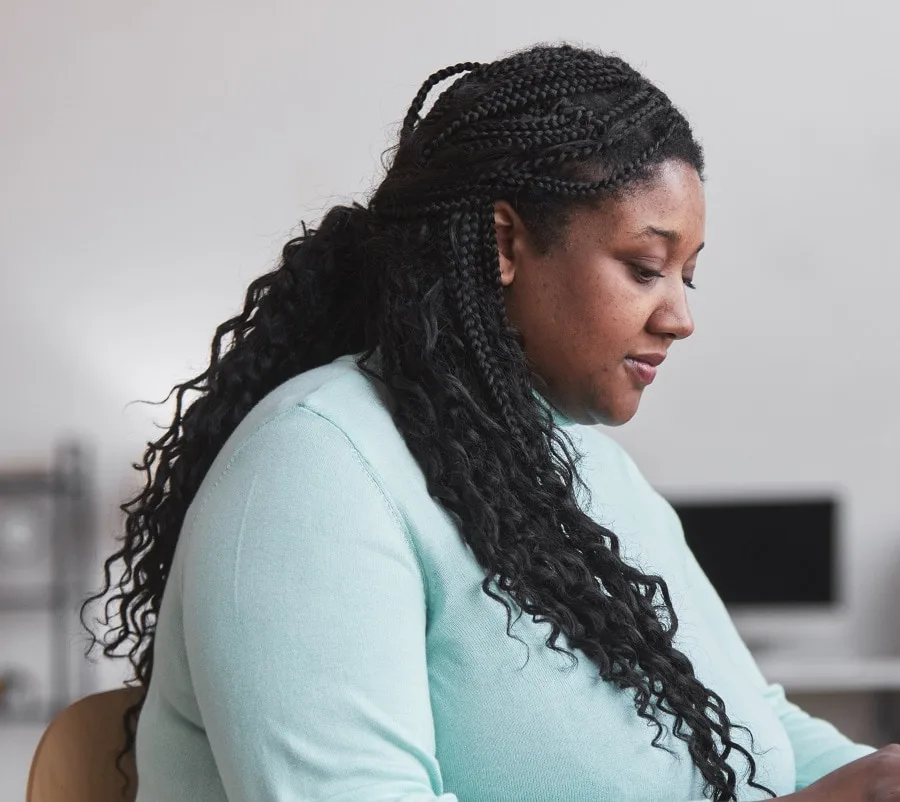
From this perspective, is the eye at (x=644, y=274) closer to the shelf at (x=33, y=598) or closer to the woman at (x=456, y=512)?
the woman at (x=456, y=512)

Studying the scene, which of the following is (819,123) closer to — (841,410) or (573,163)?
(841,410)

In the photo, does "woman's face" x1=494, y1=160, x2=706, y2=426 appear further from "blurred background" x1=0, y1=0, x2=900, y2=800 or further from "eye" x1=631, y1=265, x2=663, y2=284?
"blurred background" x1=0, y1=0, x2=900, y2=800

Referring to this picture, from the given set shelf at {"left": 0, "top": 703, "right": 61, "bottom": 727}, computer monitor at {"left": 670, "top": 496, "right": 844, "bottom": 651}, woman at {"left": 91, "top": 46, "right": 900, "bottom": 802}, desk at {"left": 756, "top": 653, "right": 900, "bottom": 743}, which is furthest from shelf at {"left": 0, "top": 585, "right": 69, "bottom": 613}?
woman at {"left": 91, "top": 46, "right": 900, "bottom": 802}

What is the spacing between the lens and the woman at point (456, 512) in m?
0.76

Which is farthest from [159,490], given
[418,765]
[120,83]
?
[120,83]

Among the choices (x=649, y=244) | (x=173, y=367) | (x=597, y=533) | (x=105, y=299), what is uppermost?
(x=649, y=244)

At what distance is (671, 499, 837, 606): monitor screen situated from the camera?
10.0 ft

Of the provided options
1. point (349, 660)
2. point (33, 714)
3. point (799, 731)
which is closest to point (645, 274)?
point (349, 660)

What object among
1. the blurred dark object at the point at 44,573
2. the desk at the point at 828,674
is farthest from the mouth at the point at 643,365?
the blurred dark object at the point at 44,573

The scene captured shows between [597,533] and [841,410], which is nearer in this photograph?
[597,533]

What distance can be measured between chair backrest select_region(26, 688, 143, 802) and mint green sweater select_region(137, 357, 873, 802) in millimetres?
112

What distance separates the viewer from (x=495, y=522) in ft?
2.82

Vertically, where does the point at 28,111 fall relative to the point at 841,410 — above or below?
above

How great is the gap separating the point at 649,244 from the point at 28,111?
8.96ft
